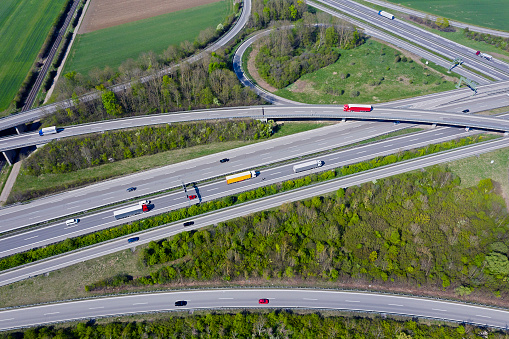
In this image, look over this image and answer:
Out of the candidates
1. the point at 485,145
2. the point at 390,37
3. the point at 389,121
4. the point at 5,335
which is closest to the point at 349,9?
the point at 390,37

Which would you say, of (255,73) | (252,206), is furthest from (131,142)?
(255,73)

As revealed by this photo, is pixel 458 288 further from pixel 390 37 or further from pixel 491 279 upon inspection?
pixel 390 37

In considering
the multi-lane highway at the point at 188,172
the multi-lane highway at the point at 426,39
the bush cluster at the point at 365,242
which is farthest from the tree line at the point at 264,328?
the multi-lane highway at the point at 426,39

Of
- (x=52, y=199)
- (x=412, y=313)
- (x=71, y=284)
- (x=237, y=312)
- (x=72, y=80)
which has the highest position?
(x=72, y=80)

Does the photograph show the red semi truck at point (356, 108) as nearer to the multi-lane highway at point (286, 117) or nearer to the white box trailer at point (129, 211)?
the multi-lane highway at point (286, 117)

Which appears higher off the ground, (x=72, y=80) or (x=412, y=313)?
(x=72, y=80)

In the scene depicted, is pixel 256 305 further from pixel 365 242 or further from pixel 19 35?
pixel 19 35

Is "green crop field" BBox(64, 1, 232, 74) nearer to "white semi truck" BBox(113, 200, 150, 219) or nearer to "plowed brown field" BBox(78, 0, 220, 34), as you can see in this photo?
"plowed brown field" BBox(78, 0, 220, 34)

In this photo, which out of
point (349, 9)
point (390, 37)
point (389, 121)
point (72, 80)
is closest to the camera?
point (389, 121)
